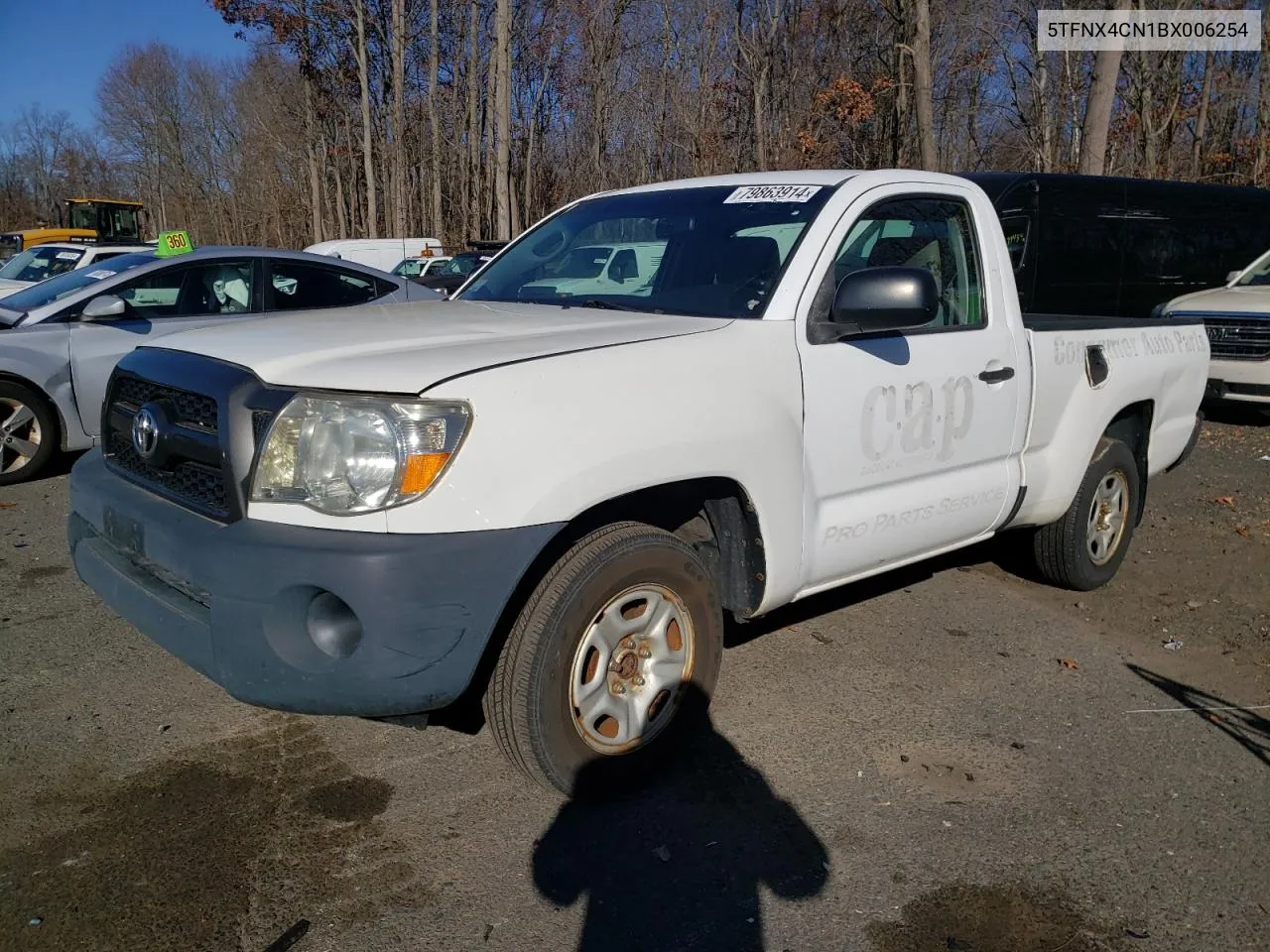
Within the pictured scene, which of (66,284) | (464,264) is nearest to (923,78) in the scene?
(464,264)

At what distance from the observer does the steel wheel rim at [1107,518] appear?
16.5 feet

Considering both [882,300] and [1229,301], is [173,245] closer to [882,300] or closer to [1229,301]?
[882,300]

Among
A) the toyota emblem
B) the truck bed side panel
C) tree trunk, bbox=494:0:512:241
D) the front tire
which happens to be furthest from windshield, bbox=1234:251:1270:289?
tree trunk, bbox=494:0:512:241

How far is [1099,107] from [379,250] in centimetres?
1590

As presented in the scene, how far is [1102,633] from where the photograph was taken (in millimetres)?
4703

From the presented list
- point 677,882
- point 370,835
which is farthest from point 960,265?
point 370,835

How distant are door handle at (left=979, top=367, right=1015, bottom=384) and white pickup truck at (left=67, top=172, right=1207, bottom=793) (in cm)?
2

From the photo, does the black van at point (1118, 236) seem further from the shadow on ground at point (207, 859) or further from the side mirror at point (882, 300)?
the shadow on ground at point (207, 859)

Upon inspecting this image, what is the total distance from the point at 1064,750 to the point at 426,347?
8.43 ft

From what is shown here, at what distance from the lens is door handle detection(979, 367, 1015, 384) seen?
3.98 meters

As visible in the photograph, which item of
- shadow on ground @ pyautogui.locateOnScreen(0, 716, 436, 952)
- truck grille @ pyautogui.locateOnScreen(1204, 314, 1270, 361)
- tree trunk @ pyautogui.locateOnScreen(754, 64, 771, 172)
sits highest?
tree trunk @ pyautogui.locateOnScreen(754, 64, 771, 172)

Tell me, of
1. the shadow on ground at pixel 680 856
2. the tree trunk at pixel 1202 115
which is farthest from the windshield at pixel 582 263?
the tree trunk at pixel 1202 115

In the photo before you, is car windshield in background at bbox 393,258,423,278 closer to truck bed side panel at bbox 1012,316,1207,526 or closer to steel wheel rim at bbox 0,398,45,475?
steel wheel rim at bbox 0,398,45,475

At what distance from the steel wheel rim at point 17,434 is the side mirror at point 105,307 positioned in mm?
832
